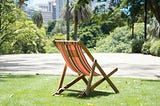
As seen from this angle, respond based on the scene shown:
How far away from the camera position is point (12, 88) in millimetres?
9336

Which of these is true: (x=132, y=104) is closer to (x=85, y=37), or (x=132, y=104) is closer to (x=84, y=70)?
(x=84, y=70)

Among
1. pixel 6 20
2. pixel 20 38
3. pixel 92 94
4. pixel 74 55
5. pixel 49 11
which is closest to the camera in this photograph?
pixel 74 55

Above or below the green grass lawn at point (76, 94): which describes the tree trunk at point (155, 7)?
above

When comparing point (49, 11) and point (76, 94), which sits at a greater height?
point (76, 94)

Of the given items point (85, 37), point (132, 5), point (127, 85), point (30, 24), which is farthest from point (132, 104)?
point (85, 37)

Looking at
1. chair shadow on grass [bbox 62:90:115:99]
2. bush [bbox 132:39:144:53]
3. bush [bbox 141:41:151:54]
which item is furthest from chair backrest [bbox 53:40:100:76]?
bush [bbox 132:39:144:53]

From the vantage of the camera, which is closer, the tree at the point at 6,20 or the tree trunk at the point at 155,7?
the tree trunk at the point at 155,7

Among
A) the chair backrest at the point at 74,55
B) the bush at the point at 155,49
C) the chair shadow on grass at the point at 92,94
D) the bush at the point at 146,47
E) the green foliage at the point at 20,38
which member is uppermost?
the chair backrest at the point at 74,55

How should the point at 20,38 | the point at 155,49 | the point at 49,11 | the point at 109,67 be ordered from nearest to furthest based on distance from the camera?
1. the point at 109,67
2. the point at 155,49
3. the point at 20,38
4. the point at 49,11

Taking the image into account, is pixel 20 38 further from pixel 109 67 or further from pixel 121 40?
pixel 109 67

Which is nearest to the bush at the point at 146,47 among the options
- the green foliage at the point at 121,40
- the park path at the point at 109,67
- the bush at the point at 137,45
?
the bush at the point at 137,45

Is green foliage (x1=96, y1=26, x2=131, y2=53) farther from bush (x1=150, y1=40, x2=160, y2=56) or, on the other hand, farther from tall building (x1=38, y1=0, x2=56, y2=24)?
tall building (x1=38, y1=0, x2=56, y2=24)

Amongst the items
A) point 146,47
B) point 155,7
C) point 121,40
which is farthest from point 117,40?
point 155,7

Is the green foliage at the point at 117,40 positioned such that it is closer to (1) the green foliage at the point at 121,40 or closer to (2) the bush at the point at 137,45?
(1) the green foliage at the point at 121,40
